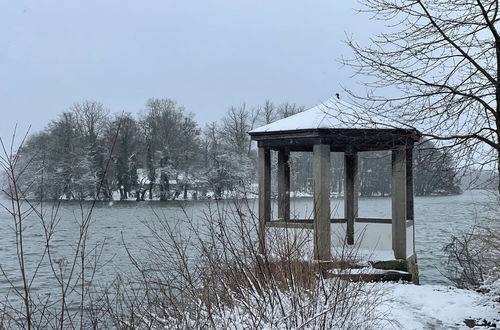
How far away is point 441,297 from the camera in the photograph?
23.6 ft

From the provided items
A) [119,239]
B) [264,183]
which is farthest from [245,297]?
[119,239]

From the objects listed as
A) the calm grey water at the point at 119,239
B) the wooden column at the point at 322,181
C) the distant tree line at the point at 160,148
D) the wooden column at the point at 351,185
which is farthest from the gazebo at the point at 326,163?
the distant tree line at the point at 160,148

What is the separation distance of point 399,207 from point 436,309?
2507 millimetres

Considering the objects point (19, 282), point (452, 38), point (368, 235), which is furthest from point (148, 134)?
point (452, 38)

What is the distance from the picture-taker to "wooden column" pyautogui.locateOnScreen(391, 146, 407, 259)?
8.66m

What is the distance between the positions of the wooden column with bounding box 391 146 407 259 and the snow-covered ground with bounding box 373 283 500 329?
1.04 meters

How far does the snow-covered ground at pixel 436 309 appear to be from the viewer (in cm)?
577

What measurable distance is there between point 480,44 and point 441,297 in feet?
12.0

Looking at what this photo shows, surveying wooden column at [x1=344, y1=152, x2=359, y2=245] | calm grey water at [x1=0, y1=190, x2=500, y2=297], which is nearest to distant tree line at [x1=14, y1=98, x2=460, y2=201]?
calm grey water at [x1=0, y1=190, x2=500, y2=297]

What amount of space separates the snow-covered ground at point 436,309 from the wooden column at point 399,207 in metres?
1.04

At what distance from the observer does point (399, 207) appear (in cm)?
873

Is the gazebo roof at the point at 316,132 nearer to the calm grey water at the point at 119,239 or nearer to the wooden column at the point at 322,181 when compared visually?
the wooden column at the point at 322,181

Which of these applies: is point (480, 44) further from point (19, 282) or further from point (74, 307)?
point (19, 282)

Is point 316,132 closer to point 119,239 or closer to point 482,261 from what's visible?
point 482,261
